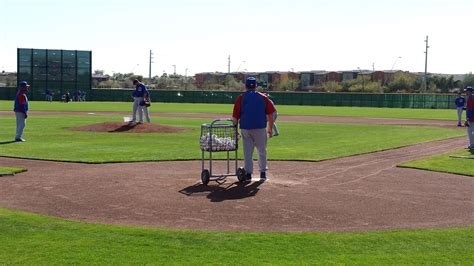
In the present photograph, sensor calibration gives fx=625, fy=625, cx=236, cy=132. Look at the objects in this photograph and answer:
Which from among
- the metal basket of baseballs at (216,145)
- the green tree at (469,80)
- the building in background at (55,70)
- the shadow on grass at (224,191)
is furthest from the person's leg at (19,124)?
the green tree at (469,80)

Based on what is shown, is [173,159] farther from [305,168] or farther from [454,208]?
[454,208]

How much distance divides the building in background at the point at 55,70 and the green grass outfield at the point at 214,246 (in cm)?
7464

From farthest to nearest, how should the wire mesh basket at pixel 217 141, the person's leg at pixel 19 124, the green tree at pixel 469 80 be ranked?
the green tree at pixel 469 80 → the person's leg at pixel 19 124 → the wire mesh basket at pixel 217 141

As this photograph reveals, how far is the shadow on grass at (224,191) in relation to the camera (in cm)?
→ 1040

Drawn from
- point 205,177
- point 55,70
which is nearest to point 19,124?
point 205,177

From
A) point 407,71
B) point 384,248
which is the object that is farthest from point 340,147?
point 407,71

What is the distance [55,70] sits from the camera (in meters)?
80.2

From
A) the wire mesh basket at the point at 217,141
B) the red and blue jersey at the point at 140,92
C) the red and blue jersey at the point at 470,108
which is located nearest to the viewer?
the wire mesh basket at the point at 217,141

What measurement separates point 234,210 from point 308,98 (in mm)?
68822

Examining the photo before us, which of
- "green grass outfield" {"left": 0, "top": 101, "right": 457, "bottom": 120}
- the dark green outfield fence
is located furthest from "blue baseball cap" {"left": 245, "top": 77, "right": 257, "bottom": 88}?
the dark green outfield fence

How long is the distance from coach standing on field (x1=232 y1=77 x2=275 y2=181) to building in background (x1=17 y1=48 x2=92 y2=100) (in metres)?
71.4

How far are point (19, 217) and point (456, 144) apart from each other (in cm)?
1712

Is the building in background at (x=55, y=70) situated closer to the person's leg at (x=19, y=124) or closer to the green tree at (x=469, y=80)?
the person's leg at (x=19, y=124)

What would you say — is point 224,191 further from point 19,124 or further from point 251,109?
point 19,124
